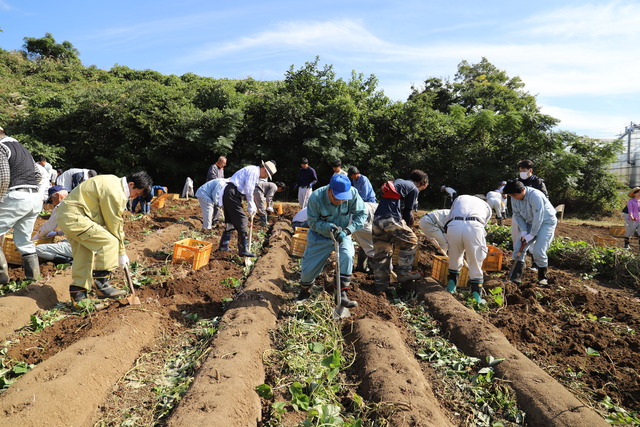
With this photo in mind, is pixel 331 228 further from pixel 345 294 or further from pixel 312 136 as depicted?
pixel 312 136

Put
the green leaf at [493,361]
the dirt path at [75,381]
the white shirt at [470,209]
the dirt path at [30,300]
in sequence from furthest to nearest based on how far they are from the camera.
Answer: the white shirt at [470,209], the dirt path at [30,300], the green leaf at [493,361], the dirt path at [75,381]

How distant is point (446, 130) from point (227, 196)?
13827 millimetres

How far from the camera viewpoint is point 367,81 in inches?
757

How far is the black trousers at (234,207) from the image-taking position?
6.80 m

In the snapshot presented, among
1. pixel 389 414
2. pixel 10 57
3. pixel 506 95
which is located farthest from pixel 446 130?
pixel 10 57

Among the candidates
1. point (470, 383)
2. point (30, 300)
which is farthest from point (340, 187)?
point (30, 300)

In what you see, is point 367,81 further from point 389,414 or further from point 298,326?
point 389,414

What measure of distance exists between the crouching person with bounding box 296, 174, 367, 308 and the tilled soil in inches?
20.3

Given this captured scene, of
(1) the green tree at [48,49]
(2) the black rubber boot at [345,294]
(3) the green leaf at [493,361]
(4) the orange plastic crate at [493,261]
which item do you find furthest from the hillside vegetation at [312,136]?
(1) the green tree at [48,49]

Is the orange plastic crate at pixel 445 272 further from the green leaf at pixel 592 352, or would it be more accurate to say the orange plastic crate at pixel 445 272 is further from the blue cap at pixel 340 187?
the blue cap at pixel 340 187

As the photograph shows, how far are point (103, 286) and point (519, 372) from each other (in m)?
4.34

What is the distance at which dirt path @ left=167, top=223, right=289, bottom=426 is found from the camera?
2.68 m

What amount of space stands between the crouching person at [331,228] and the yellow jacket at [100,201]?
2.14 metres

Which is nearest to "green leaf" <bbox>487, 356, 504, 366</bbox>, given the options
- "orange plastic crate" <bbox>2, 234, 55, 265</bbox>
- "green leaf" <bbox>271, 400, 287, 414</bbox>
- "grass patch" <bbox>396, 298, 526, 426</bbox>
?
"grass patch" <bbox>396, 298, 526, 426</bbox>
